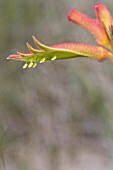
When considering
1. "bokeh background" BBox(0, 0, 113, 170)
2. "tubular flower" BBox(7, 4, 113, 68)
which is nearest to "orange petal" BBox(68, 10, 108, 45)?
"tubular flower" BBox(7, 4, 113, 68)

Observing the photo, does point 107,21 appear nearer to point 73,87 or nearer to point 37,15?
point 37,15

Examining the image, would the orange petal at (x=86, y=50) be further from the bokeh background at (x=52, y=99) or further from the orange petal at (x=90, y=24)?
the bokeh background at (x=52, y=99)

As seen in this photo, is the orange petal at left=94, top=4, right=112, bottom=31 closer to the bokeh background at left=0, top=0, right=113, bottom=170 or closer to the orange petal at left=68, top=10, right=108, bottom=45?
the orange petal at left=68, top=10, right=108, bottom=45

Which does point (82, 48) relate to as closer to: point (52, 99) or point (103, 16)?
point (103, 16)

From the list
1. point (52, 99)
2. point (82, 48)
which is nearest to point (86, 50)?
point (82, 48)

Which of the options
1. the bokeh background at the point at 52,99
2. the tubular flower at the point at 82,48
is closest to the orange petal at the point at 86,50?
the tubular flower at the point at 82,48

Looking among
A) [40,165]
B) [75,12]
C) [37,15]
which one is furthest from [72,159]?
[75,12]
